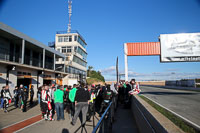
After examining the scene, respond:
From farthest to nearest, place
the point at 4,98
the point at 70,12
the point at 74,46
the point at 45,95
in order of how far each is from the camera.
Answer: the point at 70,12 → the point at 74,46 → the point at 4,98 → the point at 45,95

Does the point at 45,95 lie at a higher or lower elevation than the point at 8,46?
lower

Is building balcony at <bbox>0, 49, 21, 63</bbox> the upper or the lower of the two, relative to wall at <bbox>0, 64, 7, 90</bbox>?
upper

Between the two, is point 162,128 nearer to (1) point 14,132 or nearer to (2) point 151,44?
(1) point 14,132

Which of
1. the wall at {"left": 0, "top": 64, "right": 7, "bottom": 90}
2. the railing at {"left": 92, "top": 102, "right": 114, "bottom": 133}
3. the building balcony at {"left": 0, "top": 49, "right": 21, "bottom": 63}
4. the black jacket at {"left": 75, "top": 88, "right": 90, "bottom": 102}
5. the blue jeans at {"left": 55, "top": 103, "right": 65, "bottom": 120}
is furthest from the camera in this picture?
the building balcony at {"left": 0, "top": 49, "right": 21, "bottom": 63}

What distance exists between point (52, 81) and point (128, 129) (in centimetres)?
2103

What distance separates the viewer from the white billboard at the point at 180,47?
1689 centimetres

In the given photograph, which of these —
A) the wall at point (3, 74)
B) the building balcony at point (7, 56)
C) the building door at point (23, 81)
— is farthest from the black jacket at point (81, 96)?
the building door at point (23, 81)

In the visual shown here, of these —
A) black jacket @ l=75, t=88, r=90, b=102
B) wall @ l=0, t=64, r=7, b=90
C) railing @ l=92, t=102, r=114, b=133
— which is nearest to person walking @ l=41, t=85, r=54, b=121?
black jacket @ l=75, t=88, r=90, b=102

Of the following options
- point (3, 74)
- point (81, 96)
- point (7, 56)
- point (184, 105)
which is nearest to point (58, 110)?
point (81, 96)

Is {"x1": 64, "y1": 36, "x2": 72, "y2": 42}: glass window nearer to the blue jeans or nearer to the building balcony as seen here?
the building balcony

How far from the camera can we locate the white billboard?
1689 cm

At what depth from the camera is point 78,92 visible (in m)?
6.56

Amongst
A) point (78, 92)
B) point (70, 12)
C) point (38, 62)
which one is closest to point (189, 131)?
point (78, 92)

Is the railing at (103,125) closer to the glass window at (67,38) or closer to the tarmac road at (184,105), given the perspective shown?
the tarmac road at (184,105)
